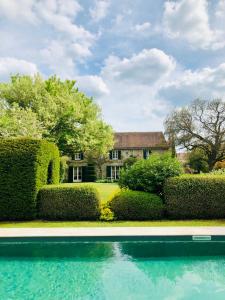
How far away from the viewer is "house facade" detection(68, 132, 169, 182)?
1651 inches

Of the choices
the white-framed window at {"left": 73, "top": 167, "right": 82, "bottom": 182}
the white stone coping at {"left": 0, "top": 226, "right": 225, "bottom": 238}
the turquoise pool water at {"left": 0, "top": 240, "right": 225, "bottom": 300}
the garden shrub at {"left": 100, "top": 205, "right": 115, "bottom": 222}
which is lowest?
the turquoise pool water at {"left": 0, "top": 240, "right": 225, "bottom": 300}

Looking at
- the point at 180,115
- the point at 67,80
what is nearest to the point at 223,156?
the point at 180,115

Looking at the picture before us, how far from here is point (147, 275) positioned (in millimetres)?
6832

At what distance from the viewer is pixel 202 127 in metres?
39.1

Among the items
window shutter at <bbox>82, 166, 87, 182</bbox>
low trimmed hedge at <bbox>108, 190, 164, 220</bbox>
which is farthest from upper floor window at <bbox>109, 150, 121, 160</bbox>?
low trimmed hedge at <bbox>108, 190, 164, 220</bbox>

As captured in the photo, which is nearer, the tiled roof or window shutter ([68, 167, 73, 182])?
window shutter ([68, 167, 73, 182])

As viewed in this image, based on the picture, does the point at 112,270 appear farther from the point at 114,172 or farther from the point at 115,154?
the point at 115,154

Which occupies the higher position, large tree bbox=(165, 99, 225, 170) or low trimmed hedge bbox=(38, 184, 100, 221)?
large tree bbox=(165, 99, 225, 170)

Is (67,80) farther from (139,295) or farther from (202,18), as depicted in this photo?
(139,295)

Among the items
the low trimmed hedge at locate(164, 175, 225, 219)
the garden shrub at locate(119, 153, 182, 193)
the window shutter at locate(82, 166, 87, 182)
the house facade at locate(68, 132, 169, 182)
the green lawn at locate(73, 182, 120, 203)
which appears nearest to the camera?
the low trimmed hedge at locate(164, 175, 225, 219)

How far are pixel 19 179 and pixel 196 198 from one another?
671 cm

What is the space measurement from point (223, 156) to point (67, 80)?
21.0 metres

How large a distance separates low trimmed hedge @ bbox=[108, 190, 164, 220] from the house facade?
93.7ft

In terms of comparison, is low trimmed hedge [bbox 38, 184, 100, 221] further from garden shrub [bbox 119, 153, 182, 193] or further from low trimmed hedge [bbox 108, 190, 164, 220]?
garden shrub [bbox 119, 153, 182, 193]
